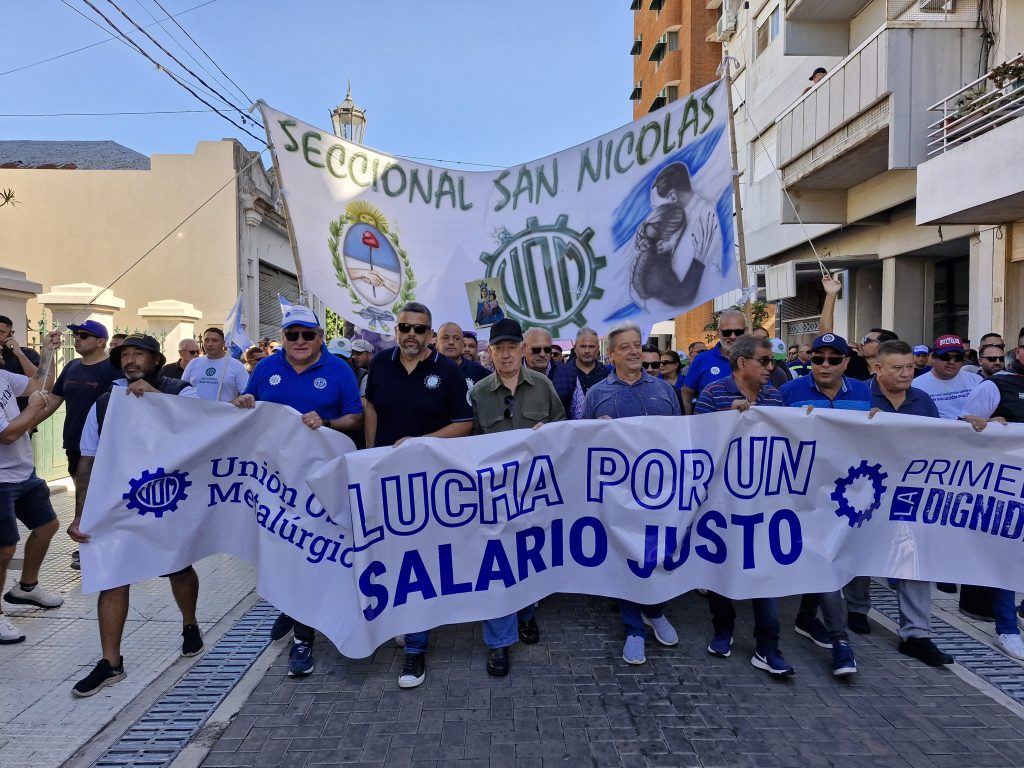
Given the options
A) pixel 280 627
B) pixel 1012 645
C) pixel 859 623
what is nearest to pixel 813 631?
pixel 859 623

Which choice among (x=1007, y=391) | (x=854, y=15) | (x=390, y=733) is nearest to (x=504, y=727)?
(x=390, y=733)

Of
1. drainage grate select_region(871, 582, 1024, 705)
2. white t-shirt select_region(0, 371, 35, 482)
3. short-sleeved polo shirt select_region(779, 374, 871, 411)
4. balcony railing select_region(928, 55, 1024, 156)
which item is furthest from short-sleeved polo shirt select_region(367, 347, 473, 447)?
balcony railing select_region(928, 55, 1024, 156)

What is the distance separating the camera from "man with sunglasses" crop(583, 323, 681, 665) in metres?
4.37

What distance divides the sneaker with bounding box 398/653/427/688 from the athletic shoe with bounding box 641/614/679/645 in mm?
1424

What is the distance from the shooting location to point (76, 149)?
28.1 m

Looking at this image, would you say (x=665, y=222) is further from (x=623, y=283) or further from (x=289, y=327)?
(x=289, y=327)

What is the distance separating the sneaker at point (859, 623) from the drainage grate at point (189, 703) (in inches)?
146

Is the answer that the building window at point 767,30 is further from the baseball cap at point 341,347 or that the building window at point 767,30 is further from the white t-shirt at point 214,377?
the white t-shirt at point 214,377

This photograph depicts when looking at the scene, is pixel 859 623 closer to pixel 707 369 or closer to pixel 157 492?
pixel 707 369

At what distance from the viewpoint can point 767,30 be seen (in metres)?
22.0

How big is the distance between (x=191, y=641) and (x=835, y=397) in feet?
13.5

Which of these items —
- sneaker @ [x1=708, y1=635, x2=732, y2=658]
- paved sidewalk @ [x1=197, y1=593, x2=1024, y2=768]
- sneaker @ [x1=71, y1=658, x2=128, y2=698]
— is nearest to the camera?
paved sidewalk @ [x1=197, y1=593, x2=1024, y2=768]

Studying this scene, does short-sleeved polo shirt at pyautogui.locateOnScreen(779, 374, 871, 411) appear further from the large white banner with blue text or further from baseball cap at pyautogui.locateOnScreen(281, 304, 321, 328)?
baseball cap at pyautogui.locateOnScreen(281, 304, 321, 328)

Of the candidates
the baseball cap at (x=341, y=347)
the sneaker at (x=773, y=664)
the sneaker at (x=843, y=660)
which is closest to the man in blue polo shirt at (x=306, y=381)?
the sneaker at (x=773, y=664)
